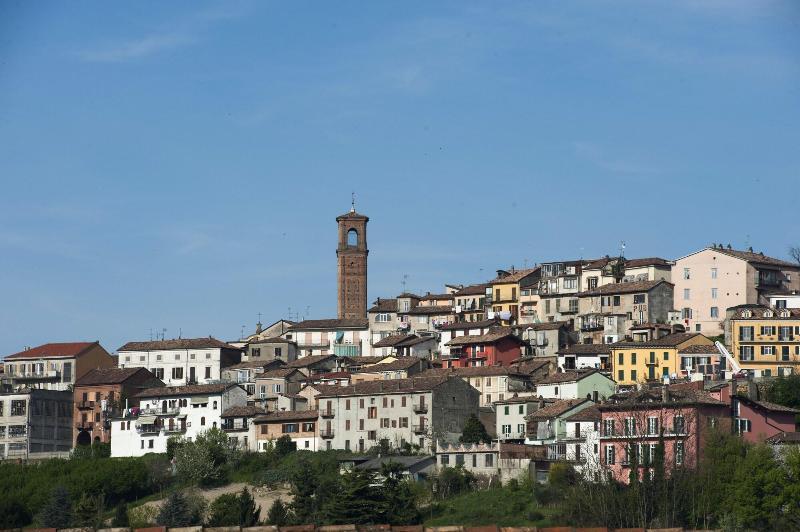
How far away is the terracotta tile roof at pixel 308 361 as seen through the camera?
118 metres

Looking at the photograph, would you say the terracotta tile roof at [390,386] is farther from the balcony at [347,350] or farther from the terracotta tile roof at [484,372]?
the balcony at [347,350]

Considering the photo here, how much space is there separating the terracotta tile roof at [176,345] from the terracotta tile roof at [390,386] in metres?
20.2

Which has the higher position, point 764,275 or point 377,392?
point 764,275

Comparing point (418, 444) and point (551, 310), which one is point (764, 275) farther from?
point (418, 444)

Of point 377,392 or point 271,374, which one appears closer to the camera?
point 377,392

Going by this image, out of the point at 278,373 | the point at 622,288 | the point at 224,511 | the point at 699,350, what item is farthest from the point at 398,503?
the point at 622,288

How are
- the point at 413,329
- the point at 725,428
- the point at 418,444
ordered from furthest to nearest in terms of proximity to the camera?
the point at 413,329, the point at 418,444, the point at 725,428

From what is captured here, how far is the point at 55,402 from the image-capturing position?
11819cm

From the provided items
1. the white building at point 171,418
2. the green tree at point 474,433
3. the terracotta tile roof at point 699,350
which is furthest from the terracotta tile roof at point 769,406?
the white building at point 171,418

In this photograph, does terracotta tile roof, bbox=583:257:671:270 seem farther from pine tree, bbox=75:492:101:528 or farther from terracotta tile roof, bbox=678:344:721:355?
pine tree, bbox=75:492:101:528

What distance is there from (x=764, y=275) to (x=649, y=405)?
99.8 ft

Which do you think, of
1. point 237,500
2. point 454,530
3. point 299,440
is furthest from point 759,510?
point 299,440

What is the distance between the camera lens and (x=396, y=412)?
331ft

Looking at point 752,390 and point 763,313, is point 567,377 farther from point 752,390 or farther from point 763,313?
point 752,390
